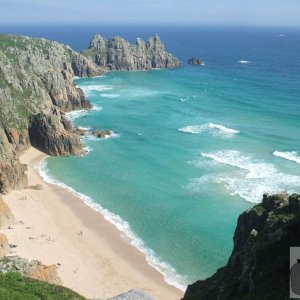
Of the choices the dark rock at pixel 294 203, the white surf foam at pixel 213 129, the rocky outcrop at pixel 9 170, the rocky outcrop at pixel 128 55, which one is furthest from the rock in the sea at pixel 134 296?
the rocky outcrop at pixel 128 55

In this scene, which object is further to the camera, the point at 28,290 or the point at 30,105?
the point at 30,105

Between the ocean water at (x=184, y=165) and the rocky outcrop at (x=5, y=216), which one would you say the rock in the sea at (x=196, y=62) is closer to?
the ocean water at (x=184, y=165)

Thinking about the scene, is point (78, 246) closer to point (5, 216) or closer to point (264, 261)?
point (5, 216)

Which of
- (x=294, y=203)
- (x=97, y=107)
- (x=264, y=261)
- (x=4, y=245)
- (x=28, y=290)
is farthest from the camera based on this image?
(x=97, y=107)

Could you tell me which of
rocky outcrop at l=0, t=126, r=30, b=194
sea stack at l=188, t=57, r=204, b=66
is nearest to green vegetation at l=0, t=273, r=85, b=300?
rocky outcrop at l=0, t=126, r=30, b=194

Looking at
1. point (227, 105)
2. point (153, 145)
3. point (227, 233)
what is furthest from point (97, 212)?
point (227, 105)

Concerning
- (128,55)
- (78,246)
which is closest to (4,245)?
(78,246)
